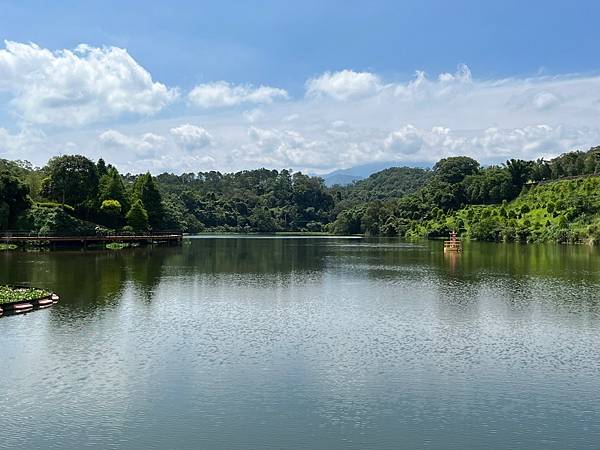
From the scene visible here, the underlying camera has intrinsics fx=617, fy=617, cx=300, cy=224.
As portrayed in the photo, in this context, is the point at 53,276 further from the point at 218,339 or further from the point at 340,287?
the point at 218,339

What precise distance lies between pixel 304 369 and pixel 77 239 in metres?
76.6

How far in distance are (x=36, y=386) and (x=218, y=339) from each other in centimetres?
866

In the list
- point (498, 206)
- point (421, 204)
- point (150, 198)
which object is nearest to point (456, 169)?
point (421, 204)

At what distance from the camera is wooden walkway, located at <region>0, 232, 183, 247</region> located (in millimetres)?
86375

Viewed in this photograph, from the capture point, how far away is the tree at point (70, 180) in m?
99.0

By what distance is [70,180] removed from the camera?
99.0 metres

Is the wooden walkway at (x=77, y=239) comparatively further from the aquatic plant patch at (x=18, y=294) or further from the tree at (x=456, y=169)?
the tree at (x=456, y=169)

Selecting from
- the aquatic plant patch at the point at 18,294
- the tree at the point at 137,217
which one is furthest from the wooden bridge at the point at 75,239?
the aquatic plant patch at the point at 18,294

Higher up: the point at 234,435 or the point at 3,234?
the point at 3,234

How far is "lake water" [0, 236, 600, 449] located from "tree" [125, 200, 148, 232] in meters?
62.3

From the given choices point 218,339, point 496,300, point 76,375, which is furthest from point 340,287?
point 76,375

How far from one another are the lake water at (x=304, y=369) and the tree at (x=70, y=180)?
59.8 metres

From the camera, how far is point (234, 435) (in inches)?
628

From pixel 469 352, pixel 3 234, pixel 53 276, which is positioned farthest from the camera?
pixel 3 234
